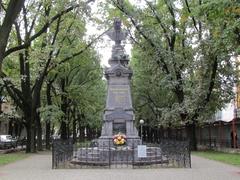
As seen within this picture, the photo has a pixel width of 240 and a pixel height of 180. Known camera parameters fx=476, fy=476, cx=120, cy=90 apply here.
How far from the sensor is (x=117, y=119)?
2786 cm

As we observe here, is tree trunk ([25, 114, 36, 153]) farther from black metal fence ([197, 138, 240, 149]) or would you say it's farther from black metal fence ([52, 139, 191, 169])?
black metal fence ([197, 138, 240, 149])

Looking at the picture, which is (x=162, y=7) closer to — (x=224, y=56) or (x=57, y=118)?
(x=224, y=56)

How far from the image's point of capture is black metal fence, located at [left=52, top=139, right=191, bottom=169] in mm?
22195

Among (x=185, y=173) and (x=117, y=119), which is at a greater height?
(x=117, y=119)

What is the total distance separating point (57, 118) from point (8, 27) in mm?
29200

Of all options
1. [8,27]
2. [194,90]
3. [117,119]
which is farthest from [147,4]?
[8,27]

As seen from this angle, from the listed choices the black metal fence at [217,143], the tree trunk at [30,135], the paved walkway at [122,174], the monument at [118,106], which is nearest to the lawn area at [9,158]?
the monument at [118,106]

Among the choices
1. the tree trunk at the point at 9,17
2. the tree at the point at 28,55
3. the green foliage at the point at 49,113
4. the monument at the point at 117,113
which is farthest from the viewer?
the green foliage at the point at 49,113

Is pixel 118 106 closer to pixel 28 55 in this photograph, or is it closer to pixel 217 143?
pixel 28 55

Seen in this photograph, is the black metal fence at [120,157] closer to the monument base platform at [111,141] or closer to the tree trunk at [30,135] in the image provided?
the monument base platform at [111,141]

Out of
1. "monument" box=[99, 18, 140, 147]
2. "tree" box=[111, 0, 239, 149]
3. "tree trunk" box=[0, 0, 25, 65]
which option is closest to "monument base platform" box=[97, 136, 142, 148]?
"monument" box=[99, 18, 140, 147]

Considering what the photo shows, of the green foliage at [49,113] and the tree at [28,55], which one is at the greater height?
the tree at [28,55]

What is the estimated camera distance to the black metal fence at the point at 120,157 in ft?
72.8

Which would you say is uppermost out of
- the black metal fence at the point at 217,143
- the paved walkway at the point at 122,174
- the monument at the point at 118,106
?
the monument at the point at 118,106
